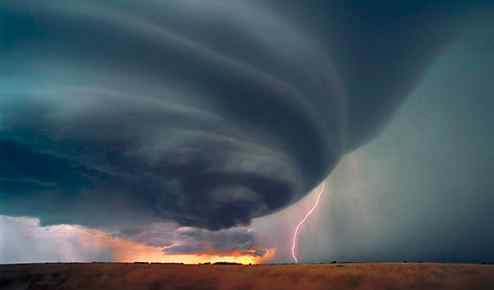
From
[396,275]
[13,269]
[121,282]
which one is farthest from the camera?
[13,269]

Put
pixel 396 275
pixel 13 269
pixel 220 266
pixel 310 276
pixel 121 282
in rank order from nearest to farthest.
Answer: pixel 396 275 < pixel 310 276 < pixel 121 282 < pixel 220 266 < pixel 13 269

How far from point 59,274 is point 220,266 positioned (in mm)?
20676

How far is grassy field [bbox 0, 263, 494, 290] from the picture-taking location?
27.5 m

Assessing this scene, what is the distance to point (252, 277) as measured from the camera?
32781 mm

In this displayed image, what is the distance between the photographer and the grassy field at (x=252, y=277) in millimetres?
27500

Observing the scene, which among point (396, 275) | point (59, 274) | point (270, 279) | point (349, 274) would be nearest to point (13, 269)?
point (59, 274)

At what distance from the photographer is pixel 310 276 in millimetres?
31531

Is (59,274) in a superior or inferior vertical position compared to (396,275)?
superior

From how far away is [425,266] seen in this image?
32562 mm

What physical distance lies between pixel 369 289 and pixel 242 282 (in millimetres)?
12169

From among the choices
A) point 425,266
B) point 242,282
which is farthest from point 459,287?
point 242,282

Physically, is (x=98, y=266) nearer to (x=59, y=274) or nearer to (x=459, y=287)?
(x=59, y=274)

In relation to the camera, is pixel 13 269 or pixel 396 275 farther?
pixel 13 269

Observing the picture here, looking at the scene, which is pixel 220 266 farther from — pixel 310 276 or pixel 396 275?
pixel 396 275
